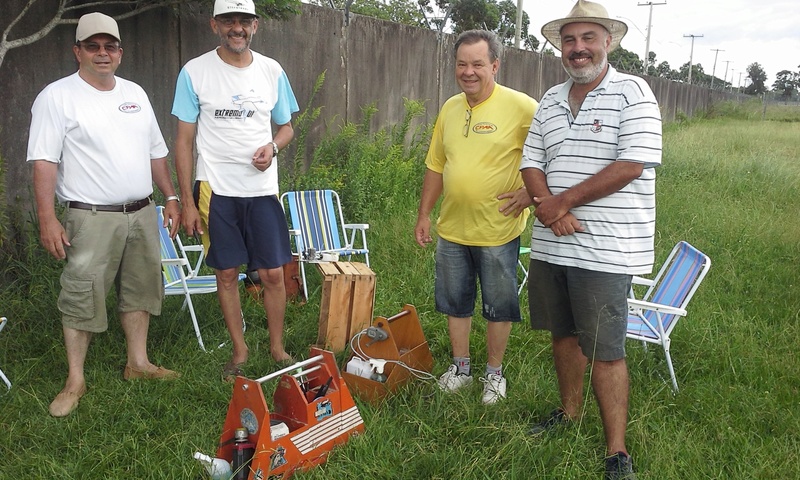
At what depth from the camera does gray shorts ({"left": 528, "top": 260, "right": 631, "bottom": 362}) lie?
2803 millimetres

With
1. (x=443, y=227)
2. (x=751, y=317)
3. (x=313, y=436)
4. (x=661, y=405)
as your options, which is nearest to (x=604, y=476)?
(x=661, y=405)

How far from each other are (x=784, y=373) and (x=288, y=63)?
541 cm

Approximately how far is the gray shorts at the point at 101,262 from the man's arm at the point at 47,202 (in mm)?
150

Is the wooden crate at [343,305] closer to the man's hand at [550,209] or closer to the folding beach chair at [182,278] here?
the folding beach chair at [182,278]

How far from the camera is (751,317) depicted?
480cm

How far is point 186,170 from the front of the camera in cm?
378

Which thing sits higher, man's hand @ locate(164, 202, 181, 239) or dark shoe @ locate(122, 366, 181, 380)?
man's hand @ locate(164, 202, 181, 239)

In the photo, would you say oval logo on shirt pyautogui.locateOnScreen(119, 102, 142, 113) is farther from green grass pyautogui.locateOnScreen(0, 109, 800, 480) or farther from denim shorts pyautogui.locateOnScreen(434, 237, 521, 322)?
denim shorts pyautogui.locateOnScreen(434, 237, 521, 322)

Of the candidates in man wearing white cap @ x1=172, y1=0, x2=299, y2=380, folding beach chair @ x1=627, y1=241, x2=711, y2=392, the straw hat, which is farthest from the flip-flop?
the straw hat

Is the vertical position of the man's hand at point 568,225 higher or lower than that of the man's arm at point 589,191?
lower

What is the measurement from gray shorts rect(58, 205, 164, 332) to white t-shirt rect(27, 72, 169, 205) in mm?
120

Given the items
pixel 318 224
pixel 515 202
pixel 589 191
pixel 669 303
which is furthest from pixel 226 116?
pixel 669 303

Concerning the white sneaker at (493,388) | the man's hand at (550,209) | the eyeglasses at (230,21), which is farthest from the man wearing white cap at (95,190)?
the man's hand at (550,209)

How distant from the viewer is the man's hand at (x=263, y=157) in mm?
3754
